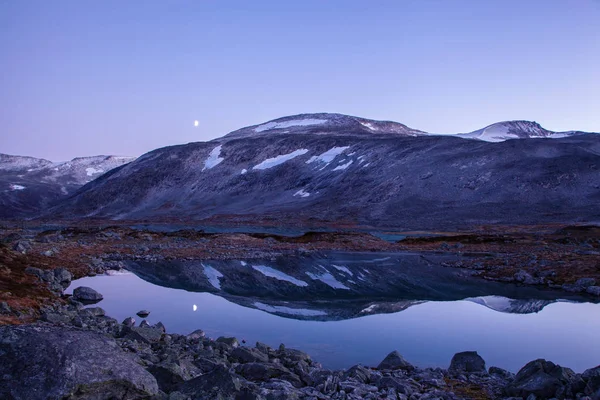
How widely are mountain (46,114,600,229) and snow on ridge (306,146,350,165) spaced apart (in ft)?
1.20

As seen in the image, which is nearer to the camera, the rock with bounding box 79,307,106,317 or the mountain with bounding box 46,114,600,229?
the rock with bounding box 79,307,106,317

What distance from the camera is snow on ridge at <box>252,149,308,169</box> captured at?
150375 mm

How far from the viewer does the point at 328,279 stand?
29.8 meters

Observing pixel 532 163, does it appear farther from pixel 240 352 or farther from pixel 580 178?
pixel 240 352

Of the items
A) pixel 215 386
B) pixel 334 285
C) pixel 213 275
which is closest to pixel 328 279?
pixel 334 285

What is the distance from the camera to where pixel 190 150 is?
16700cm

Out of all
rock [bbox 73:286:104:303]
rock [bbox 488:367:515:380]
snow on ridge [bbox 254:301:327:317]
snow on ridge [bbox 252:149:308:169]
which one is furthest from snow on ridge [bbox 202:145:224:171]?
rock [bbox 488:367:515:380]

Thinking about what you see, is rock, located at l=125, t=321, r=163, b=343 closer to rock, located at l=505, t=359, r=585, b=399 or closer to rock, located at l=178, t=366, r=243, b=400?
rock, located at l=178, t=366, r=243, b=400

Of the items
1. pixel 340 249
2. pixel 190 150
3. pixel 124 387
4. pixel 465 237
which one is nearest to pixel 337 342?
pixel 124 387

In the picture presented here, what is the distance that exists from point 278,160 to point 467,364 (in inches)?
5552

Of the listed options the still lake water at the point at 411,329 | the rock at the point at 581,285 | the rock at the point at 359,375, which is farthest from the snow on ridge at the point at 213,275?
the rock at the point at 581,285

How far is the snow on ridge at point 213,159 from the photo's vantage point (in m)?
158

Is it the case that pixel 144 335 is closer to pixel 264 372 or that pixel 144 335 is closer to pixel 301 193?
pixel 264 372

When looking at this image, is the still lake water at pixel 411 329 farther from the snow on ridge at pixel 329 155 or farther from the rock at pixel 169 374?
the snow on ridge at pixel 329 155
